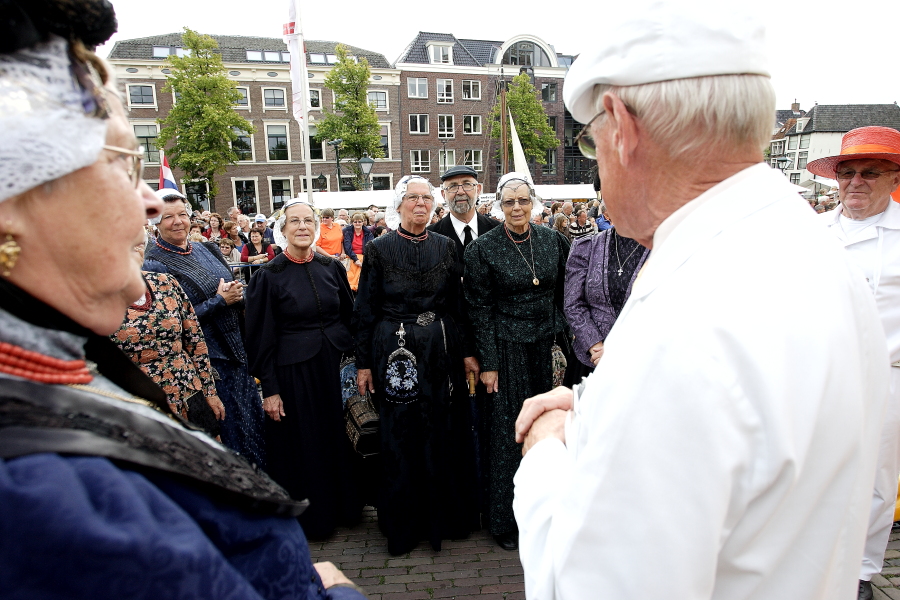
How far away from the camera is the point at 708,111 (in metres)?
1.09

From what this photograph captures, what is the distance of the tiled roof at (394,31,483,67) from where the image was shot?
41406 mm

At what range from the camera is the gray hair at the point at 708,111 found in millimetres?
1084

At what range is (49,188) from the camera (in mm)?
810

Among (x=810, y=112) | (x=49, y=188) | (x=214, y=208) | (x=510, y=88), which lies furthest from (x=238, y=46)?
(x=810, y=112)

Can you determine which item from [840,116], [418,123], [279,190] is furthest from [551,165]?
[840,116]

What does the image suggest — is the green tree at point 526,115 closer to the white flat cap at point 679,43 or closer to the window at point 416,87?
the window at point 416,87

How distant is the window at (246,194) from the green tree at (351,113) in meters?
8.86

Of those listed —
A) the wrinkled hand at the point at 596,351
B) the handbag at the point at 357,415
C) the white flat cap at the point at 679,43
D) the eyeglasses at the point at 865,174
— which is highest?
the white flat cap at the point at 679,43

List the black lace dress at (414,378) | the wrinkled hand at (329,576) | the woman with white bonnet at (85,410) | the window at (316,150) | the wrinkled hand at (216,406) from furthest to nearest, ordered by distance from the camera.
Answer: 1. the window at (316,150)
2. the black lace dress at (414,378)
3. the wrinkled hand at (216,406)
4. the wrinkled hand at (329,576)
5. the woman with white bonnet at (85,410)

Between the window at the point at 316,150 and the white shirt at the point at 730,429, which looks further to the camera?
the window at the point at 316,150

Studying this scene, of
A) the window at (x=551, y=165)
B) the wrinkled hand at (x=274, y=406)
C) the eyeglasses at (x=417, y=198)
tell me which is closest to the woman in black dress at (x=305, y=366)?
the wrinkled hand at (x=274, y=406)

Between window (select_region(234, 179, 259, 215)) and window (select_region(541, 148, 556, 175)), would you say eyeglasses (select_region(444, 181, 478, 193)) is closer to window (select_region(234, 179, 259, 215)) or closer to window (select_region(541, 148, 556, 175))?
window (select_region(234, 179, 259, 215))

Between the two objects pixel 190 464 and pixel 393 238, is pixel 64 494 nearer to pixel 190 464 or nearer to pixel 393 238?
pixel 190 464

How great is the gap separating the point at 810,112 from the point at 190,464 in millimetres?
71820
